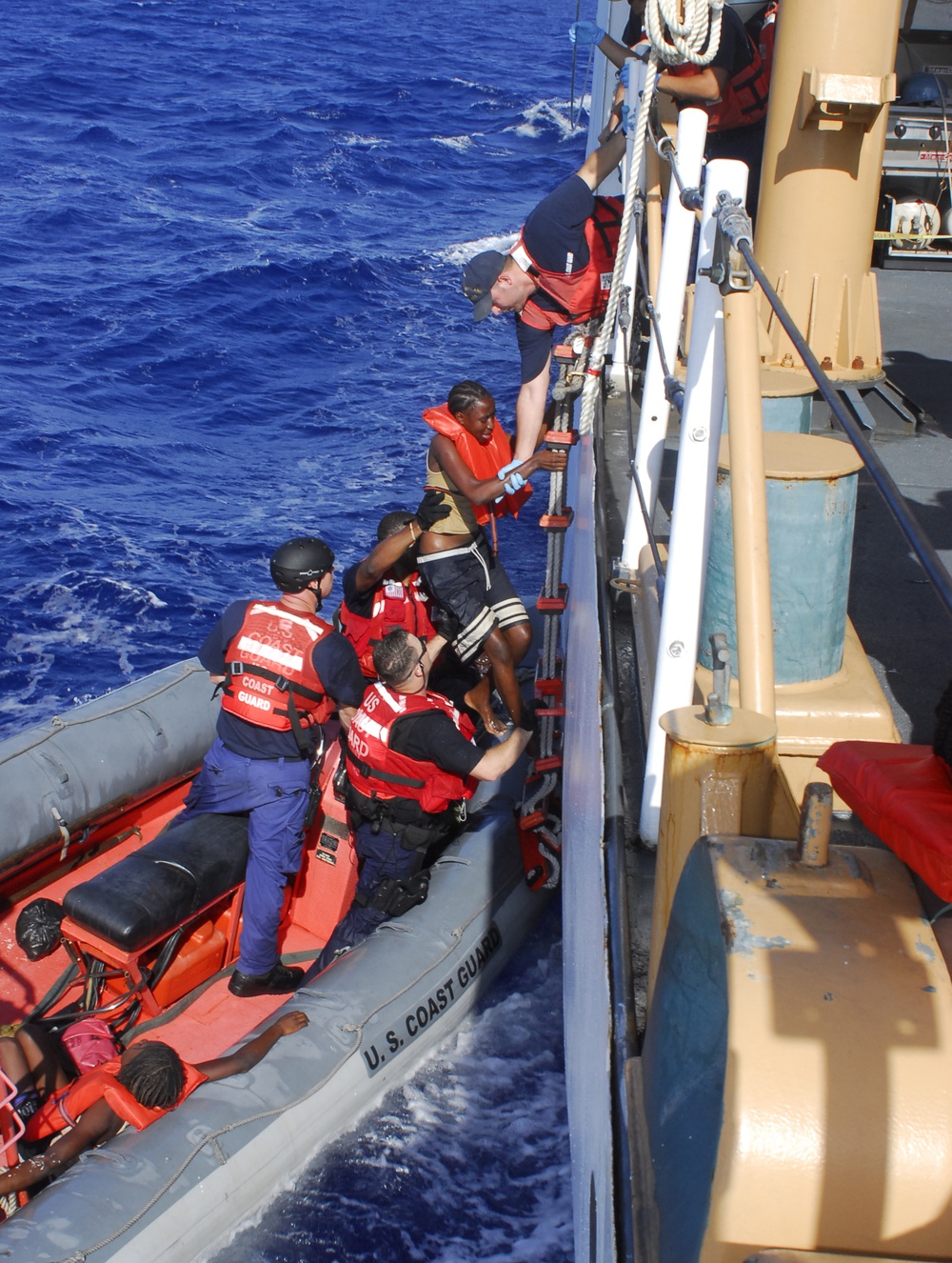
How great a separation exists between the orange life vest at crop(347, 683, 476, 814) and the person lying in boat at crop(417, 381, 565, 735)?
0.85 meters

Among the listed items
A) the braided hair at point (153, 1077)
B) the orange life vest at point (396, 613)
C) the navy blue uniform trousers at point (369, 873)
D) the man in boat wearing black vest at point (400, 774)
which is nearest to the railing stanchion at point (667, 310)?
the man in boat wearing black vest at point (400, 774)

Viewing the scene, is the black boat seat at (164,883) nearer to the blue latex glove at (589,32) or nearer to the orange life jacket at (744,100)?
the blue latex glove at (589,32)

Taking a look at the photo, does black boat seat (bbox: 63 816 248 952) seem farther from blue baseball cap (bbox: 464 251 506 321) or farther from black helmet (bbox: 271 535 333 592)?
blue baseball cap (bbox: 464 251 506 321)

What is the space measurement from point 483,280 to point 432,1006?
3041 millimetres

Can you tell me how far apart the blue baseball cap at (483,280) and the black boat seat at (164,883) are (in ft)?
7.95

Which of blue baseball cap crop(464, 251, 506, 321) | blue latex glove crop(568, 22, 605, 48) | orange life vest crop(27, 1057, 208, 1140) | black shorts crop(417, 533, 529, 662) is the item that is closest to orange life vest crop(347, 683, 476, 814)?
black shorts crop(417, 533, 529, 662)

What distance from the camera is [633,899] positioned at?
8.59ft

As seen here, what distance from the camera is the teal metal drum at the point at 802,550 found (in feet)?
8.08

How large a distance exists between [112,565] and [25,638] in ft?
4.21

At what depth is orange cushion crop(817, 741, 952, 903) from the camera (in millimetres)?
1341

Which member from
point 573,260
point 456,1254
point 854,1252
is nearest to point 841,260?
point 573,260

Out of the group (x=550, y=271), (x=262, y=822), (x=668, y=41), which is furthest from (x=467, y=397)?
(x=668, y=41)

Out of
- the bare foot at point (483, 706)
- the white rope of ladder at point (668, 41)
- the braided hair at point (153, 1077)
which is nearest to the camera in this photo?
the white rope of ladder at point (668, 41)

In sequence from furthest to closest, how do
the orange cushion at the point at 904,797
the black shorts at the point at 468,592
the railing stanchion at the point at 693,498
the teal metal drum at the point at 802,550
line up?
the black shorts at the point at 468,592
the teal metal drum at the point at 802,550
the railing stanchion at the point at 693,498
the orange cushion at the point at 904,797
